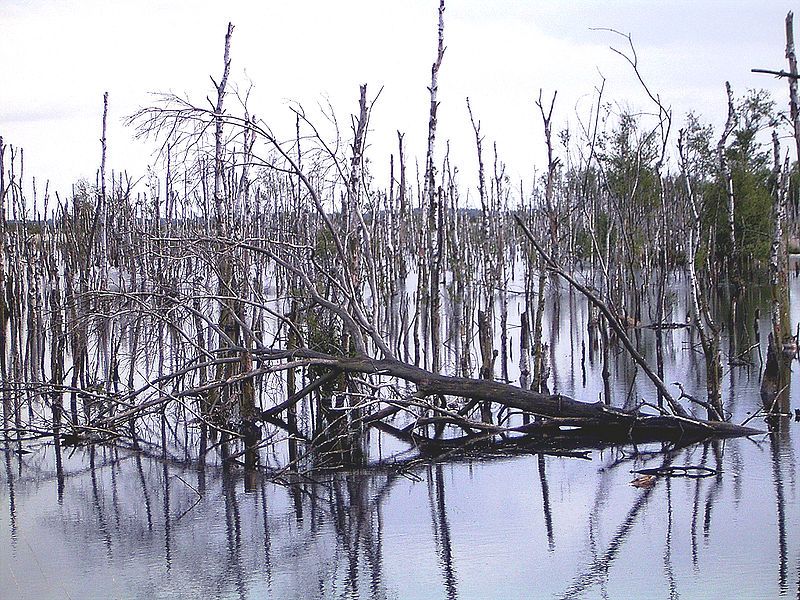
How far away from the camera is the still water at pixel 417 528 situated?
6906 mm

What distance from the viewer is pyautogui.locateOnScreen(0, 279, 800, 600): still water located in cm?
691

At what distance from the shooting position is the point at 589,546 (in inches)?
301

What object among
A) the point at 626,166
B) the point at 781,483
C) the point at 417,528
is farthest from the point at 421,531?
the point at 626,166

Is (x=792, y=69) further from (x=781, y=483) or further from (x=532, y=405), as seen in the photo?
(x=781, y=483)

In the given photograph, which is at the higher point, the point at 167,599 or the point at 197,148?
the point at 197,148

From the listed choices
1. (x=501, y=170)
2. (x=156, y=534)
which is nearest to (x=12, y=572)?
(x=156, y=534)

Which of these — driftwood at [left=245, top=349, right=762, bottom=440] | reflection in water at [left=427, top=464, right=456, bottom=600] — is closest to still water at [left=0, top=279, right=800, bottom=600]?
reflection in water at [left=427, top=464, right=456, bottom=600]

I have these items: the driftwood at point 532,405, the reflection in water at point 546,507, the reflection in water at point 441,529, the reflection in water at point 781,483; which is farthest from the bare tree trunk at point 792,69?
the reflection in water at point 441,529

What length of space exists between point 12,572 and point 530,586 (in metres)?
3.70

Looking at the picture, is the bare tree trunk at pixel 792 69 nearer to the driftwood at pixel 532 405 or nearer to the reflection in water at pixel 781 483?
the reflection in water at pixel 781 483

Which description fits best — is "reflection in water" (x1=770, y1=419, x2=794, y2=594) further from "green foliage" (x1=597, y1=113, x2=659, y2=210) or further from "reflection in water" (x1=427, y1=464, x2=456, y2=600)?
"green foliage" (x1=597, y1=113, x2=659, y2=210)

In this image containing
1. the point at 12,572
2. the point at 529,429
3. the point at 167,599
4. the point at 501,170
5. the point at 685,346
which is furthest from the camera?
the point at 501,170

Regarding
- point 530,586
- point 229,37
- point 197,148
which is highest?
point 229,37

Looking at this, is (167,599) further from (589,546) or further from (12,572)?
(589,546)
